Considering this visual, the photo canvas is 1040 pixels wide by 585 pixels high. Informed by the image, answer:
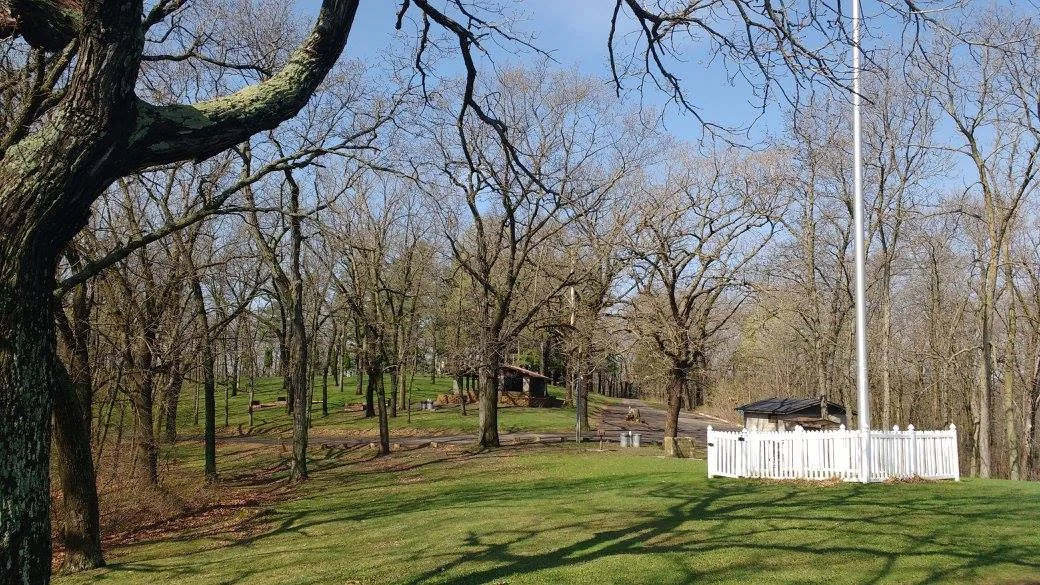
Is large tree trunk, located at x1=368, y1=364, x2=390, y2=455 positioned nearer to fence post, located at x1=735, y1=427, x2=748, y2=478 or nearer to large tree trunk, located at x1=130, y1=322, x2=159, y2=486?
large tree trunk, located at x1=130, y1=322, x2=159, y2=486

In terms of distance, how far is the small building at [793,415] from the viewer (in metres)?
26.0

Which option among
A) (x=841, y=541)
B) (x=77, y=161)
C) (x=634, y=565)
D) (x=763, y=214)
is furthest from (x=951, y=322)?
(x=77, y=161)

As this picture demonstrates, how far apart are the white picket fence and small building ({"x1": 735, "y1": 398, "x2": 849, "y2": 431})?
9580 mm

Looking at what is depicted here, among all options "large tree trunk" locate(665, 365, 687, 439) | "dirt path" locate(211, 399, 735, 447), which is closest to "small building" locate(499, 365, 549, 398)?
"dirt path" locate(211, 399, 735, 447)

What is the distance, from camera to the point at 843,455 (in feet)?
50.4

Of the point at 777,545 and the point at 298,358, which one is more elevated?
the point at 298,358

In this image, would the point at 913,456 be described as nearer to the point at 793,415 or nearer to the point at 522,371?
the point at 793,415

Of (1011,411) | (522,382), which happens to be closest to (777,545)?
(1011,411)

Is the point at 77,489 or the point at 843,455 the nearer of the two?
the point at 77,489

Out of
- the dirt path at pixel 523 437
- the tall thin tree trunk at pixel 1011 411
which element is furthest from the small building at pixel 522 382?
the tall thin tree trunk at pixel 1011 411

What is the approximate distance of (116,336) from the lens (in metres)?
16.5

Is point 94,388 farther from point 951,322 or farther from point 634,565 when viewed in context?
point 951,322

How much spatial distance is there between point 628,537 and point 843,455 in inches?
306

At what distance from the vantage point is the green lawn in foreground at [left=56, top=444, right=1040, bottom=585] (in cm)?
777
